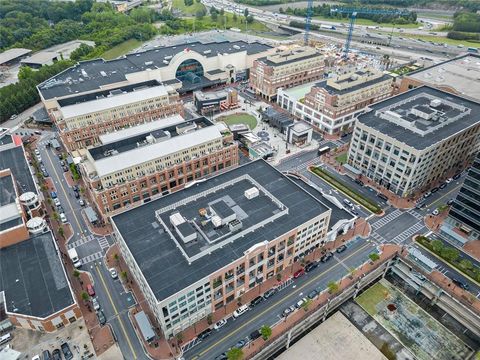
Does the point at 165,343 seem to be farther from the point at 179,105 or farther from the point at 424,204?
the point at 179,105

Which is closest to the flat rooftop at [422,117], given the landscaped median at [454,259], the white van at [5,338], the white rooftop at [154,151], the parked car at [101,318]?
the landscaped median at [454,259]

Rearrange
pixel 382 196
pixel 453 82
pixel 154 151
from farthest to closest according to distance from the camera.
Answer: pixel 453 82
pixel 382 196
pixel 154 151

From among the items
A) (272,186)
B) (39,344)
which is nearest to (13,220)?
(39,344)

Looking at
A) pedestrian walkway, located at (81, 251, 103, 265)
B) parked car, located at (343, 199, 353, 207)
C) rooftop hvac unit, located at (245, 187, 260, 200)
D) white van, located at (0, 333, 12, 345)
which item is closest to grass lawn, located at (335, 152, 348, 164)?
parked car, located at (343, 199, 353, 207)

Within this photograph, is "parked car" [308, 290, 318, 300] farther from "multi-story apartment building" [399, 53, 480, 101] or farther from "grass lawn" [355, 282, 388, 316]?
"multi-story apartment building" [399, 53, 480, 101]

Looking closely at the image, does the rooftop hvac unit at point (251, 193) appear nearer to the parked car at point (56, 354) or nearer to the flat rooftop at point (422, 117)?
the flat rooftop at point (422, 117)

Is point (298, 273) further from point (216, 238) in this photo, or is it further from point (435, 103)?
point (435, 103)

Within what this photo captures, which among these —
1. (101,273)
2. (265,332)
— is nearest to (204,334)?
(265,332)
